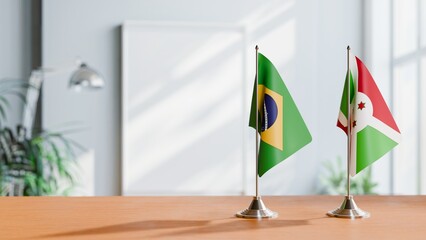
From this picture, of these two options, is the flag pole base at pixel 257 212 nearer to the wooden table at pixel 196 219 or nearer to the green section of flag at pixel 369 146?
the wooden table at pixel 196 219

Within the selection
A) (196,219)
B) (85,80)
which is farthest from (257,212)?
(85,80)

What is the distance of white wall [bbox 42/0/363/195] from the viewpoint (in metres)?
5.67

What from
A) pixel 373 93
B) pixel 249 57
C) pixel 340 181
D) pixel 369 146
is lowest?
pixel 340 181

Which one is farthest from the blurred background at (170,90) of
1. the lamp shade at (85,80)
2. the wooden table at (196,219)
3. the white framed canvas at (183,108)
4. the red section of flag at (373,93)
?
the red section of flag at (373,93)

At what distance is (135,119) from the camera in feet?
18.6

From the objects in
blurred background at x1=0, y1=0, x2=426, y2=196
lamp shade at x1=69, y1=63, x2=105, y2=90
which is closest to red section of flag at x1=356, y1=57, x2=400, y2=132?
lamp shade at x1=69, y1=63, x2=105, y2=90

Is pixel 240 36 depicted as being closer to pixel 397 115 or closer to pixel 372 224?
pixel 397 115

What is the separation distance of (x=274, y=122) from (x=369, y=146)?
222 millimetres

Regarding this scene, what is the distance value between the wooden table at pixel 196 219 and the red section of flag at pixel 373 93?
219mm

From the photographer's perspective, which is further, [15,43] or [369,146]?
[15,43]

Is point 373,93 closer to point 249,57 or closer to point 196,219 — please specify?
point 196,219

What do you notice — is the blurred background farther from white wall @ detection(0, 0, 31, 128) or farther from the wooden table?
the wooden table

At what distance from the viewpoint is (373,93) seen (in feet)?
5.06

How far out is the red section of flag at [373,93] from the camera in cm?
153
